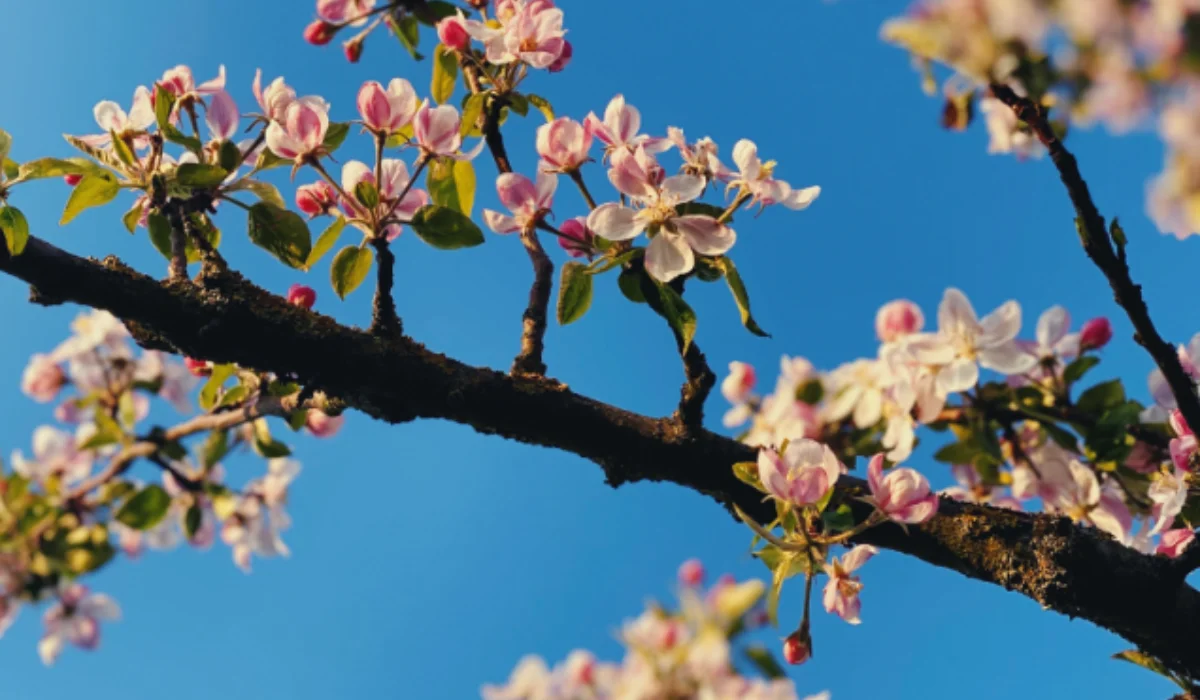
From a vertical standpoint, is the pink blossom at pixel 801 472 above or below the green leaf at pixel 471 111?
below

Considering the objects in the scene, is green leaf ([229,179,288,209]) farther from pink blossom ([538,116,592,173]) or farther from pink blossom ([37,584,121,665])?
pink blossom ([37,584,121,665])

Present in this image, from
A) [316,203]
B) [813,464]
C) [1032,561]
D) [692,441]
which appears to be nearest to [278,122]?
[316,203]

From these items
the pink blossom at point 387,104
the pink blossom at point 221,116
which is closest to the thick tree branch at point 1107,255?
the pink blossom at point 387,104

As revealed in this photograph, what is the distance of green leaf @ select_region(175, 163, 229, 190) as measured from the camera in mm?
1295

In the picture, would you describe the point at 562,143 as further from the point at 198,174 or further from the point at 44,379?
the point at 44,379

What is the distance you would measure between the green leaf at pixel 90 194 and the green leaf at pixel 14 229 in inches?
6.3

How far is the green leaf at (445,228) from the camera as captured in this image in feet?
4.10

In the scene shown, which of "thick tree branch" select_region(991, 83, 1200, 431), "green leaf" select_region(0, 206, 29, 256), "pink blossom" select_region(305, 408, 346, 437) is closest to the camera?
"thick tree branch" select_region(991, 83, 1200, 431)

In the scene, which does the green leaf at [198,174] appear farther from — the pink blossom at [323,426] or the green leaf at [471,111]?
the pink blossom at [323,426]

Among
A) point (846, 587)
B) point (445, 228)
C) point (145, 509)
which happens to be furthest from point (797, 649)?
point (145, 509)

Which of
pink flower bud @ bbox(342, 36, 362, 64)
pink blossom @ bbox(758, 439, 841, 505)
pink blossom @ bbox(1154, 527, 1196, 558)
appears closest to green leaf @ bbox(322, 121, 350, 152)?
pink flower bud @ bbox(342, 36, 362, 64)

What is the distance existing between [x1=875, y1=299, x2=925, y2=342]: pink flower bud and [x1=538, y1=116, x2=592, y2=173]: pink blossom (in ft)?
1.70

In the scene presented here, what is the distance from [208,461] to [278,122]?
1464mm

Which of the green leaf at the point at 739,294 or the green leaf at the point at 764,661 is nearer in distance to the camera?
the green leaf at the point at 739,294
